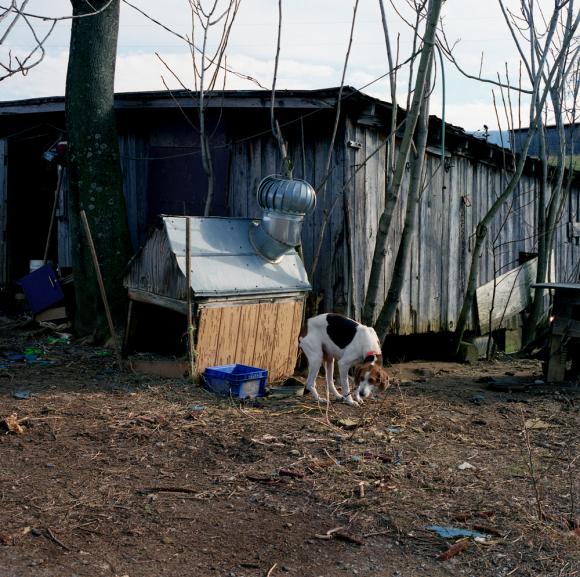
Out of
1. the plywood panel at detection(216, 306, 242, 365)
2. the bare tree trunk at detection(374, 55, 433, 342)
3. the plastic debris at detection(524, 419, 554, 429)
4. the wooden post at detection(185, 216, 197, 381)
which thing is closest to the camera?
the plastic debris at detection(524, 419, 554, 429)

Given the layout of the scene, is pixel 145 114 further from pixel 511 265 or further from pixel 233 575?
pixel 233 575

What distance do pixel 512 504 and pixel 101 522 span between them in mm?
2371

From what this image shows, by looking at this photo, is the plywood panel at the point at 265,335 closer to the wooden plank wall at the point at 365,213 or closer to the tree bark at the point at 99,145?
the wooden plank wall at the point at 365,213

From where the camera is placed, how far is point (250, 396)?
7250 millimetres

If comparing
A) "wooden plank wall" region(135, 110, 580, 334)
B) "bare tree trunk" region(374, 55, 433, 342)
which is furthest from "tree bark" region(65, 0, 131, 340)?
"bare tree trunk" region(374, 55, 433, 342)

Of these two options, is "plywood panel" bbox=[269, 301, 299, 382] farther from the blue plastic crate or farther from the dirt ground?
the dirt ground

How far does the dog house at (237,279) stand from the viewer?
751 centimetres

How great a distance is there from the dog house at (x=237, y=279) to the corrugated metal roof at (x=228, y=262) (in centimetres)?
1

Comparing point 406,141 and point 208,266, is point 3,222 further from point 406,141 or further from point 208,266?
point 406,141

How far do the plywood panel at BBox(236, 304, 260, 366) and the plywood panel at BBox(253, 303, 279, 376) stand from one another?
54mm

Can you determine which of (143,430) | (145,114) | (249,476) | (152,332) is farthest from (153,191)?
(249,476)

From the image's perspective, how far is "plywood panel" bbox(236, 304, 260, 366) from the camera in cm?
779

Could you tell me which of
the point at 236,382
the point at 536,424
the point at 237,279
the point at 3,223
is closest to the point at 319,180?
the point at 237,279

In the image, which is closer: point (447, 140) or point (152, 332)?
point (152, 332)
